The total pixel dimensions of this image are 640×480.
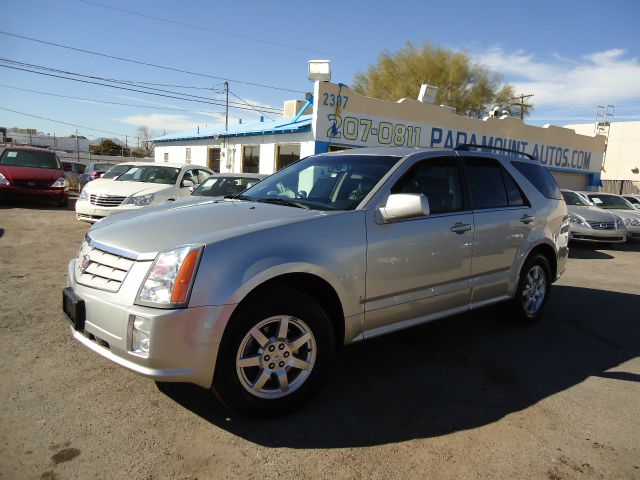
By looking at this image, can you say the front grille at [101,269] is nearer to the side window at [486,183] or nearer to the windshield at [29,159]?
the side window at [486,183]

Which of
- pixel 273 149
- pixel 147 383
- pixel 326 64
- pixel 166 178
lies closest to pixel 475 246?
pixel 147 383

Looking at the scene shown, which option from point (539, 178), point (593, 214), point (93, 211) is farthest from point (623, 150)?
point (93, 211)

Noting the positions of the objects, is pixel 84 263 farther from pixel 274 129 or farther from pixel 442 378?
pixel 274 129

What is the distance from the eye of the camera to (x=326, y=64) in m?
13.2

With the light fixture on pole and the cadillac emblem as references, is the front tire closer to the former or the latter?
the cadillac emblem

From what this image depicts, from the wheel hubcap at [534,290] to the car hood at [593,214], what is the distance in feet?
26.2

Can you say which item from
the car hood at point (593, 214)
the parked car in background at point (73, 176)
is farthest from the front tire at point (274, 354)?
the parked car in background at point (73, 176)

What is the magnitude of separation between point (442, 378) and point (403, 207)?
1442 millimetres

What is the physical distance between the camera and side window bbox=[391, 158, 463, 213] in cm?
387

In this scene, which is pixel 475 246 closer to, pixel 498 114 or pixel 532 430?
pixel 532 430

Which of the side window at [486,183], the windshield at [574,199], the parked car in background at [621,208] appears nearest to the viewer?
the side window at [486,183]

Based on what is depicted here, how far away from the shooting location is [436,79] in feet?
114

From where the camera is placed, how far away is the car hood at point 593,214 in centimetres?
1191

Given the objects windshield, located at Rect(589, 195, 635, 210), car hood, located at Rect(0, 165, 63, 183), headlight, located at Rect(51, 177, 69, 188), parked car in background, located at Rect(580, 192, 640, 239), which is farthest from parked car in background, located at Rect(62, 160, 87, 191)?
windshield, located at Rect(589, 195, 635, 210)
